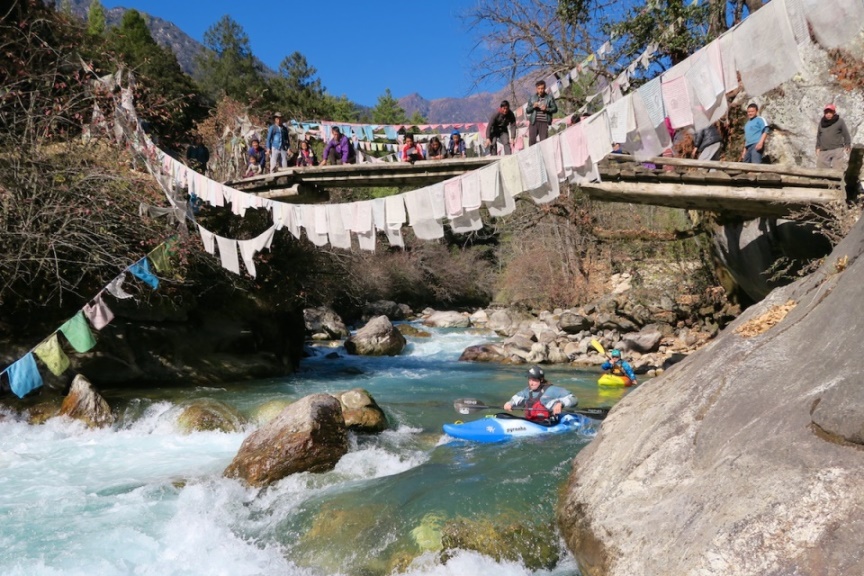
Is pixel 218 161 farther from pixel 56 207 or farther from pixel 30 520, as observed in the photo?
pixel 30 520

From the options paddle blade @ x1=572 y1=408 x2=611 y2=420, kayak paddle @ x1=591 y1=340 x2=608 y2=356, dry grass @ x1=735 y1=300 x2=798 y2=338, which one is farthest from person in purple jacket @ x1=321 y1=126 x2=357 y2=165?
dry grass @ x1=735 y1=300 x2=798 y2=338

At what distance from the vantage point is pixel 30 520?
21.9 ft

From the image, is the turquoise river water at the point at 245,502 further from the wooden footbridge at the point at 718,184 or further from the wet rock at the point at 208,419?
the wooden footbridge at the point at 718,184

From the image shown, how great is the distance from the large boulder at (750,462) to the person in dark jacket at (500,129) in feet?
22.8

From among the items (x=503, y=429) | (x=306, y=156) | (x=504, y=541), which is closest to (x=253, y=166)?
(x=306, y=156)

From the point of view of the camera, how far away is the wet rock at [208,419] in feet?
32.8

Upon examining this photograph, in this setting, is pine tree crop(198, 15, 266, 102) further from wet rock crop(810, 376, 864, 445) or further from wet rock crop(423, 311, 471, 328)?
wet rock crop(810, 376, 864, 445)

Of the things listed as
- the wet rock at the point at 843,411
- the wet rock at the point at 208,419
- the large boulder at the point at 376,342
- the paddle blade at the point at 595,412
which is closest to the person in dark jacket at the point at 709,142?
the paddle blade at the point at 595,412

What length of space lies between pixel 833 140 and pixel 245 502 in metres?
10.3

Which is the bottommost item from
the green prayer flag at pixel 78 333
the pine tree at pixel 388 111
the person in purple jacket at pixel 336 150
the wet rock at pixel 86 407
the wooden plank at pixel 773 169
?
the wet rock at pixel 86 407

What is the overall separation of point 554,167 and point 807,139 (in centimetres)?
872

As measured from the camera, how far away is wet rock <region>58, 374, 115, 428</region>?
10.2 meters

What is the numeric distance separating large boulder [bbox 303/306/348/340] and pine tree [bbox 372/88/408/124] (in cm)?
2529

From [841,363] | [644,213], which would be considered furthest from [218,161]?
[644,213]
